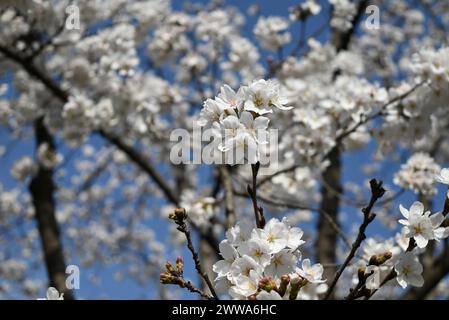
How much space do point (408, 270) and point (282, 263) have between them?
0.49m

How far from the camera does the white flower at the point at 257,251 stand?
5.18 feet

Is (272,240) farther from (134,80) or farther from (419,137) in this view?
(134,80)

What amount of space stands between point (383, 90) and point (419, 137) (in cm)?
43

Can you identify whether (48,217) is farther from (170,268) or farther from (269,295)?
(269,295)

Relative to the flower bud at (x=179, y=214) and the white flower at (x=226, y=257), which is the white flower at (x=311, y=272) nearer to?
the white flower at (x=226, y=257)

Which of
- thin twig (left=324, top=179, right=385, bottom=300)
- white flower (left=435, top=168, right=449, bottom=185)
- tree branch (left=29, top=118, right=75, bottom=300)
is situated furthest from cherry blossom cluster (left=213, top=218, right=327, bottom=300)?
tree branch (left=29, top=118, right=75, bottom=300)

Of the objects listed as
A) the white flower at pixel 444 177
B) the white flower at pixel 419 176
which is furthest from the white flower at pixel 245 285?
the white flower at pixel 419 176

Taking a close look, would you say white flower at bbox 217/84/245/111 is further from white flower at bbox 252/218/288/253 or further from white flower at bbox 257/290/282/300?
white flower at bbox 257/290/282/300

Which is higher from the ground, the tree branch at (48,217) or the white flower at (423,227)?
the white flower at (423,227)

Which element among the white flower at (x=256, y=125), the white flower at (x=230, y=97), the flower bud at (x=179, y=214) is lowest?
the flower bud at (x=179, y=214)

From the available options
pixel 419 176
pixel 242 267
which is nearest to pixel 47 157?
pixel 419 176

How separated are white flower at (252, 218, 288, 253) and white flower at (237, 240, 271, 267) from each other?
2 centimetres

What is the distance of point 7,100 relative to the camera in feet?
18.3

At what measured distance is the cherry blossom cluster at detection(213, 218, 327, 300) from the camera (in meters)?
1.55
